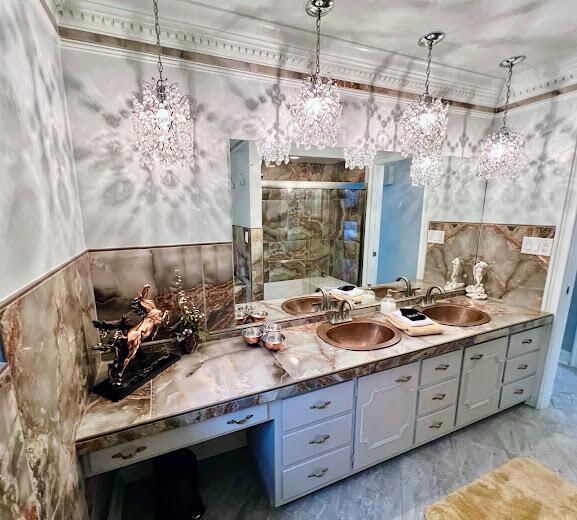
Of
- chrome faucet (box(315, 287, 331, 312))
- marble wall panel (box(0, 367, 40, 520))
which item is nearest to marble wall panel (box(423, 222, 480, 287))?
chrome faucet (box(315, 287, 331, 312))

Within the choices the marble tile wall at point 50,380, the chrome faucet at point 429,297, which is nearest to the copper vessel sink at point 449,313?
the chrome faucet at point 429,297

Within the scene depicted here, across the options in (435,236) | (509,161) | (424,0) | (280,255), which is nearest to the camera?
(424,0)

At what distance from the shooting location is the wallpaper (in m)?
0.67

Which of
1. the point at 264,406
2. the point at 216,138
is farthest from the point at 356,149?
the point at 264,406

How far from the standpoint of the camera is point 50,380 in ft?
2.58

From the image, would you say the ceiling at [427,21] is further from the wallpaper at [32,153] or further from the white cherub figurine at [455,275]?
the white cherub figurine at [455,275]

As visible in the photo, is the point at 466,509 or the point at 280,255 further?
the point at 280,255

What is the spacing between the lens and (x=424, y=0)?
4.06 ft

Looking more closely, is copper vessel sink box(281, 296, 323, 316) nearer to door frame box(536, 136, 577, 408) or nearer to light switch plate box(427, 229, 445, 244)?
light switch plate box(427, 229, 445, 244)

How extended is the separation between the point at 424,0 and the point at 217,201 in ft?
4.32

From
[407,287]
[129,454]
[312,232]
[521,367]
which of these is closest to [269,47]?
[312,232]

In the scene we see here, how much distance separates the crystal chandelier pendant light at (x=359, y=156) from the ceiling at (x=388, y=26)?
1.49ft

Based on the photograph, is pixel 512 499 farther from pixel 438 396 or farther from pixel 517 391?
pixel 517 391

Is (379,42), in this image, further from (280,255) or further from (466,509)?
(466,509)
